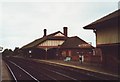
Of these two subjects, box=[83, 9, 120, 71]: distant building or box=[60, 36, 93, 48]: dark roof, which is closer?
box=[83, 9, 120, 71]: distant building

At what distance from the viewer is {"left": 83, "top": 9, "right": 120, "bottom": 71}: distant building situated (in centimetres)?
2366

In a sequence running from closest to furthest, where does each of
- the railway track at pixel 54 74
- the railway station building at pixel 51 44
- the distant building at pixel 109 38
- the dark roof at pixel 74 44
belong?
the railway track at pixel 54 74 < the distant building at pixel 109 38 < the dark roof at pixel 74 44 < the railway station building at pixel 51 44

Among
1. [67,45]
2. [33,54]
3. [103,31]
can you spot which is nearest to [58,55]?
[67,45]

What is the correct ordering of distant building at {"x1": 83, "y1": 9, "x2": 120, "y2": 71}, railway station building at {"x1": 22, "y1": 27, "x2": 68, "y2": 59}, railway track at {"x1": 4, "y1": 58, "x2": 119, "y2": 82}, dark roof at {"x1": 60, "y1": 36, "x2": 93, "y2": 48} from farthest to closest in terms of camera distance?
1. railway station building at {"x1": 22, "y1": 27, "x2": 68, "y2": 59}
2. dark roof at {"x1": 60, "y1": 36, "x2": 93, "y2": 48}
3. distant building at {"x1": 83, "y1": 9, "x2": 120, "y2": 71}
4. railway track at {"x1": 4, "y1": 58, "x2": 119, "y2": 82}

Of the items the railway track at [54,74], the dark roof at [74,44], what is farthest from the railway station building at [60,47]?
the railway track at [54,74]

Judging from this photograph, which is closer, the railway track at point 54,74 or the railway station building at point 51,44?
the railway track at point 54,74

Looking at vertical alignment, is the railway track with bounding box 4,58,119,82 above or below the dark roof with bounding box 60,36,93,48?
below

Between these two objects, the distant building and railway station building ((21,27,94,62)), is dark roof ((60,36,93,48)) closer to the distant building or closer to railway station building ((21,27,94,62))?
railway station building ((21,27,94,62))

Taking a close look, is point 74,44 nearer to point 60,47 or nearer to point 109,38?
point 60,47

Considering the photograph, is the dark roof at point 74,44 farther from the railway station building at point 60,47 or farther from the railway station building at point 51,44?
the railway station building at point 51,44

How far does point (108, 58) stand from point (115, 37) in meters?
3.00

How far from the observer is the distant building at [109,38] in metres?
23.7

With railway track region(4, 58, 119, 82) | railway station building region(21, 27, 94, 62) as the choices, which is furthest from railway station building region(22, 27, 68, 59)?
railway track region(4, 58, 119, 82)

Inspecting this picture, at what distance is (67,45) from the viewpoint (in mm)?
58062
